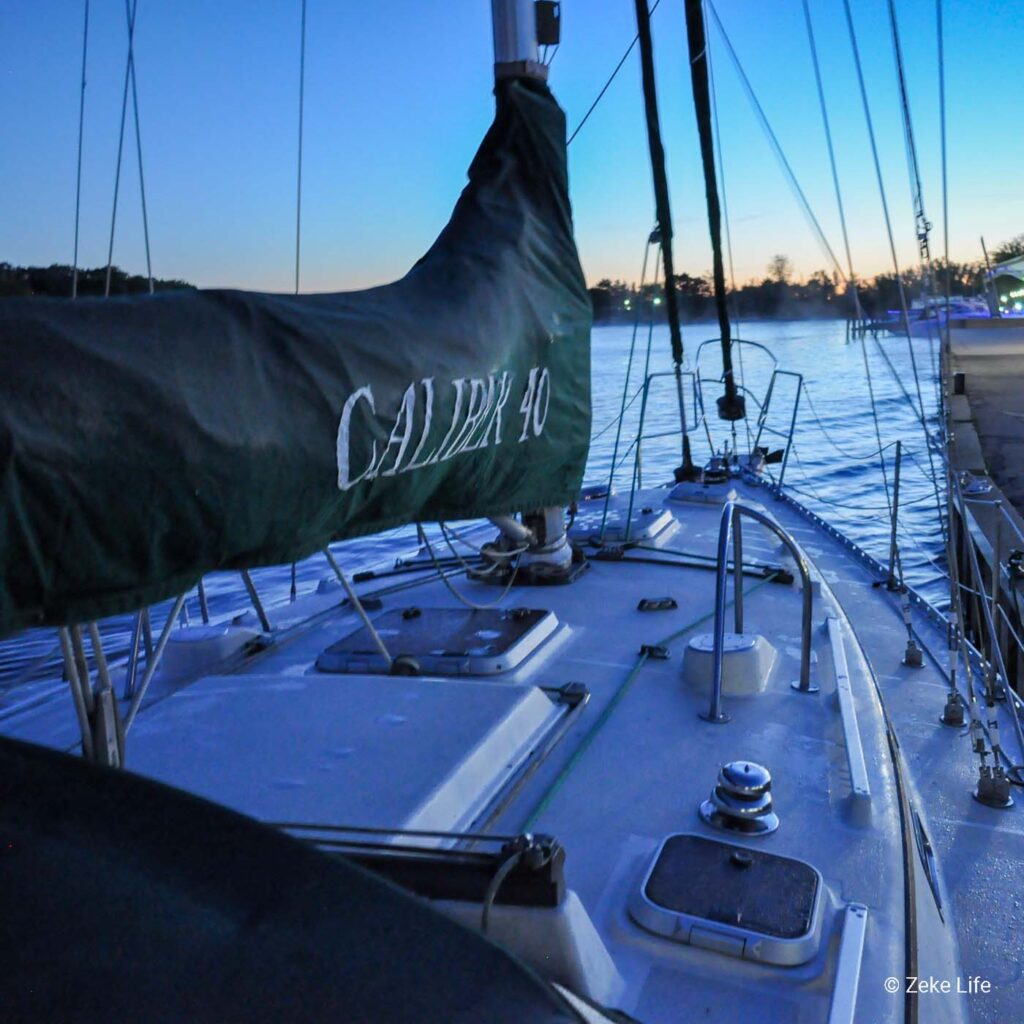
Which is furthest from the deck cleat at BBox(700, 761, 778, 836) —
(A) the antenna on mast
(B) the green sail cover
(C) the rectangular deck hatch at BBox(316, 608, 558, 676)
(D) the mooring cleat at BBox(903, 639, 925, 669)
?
(D) the mooring cleat at BBox(903, 639, 925, 669)

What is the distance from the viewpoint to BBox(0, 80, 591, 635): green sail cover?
48.6 inches

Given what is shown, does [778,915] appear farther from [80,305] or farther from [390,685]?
[80,305]

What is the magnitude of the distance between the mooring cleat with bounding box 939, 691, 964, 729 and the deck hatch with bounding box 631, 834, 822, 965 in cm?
233

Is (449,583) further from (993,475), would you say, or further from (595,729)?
A: (993,475)

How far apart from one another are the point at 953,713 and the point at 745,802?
2138 mm

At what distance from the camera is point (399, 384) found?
185 cm

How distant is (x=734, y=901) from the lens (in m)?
2.08

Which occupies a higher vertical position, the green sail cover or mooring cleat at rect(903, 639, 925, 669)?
the green sail cover

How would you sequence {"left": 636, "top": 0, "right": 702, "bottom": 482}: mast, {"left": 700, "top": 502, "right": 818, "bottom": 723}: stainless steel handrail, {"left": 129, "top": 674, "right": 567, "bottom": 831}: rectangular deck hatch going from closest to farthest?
{"left": 129, "top": 674, "right": 567, "bottom": 831}: rectangular deck hatch < {"left": 700, "top": 502, "right": 818, "bottom": 723}: stainless steel handrail < {"left": 636, "top": 0, "right": 702, "bottom": 482}: mast

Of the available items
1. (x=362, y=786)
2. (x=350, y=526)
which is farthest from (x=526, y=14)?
(x=362, y=786)

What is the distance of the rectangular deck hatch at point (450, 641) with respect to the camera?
3521 mm

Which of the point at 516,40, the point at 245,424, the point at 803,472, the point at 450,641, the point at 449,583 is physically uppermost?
the point at 516,40

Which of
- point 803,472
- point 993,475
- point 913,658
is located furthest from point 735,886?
point 803,472

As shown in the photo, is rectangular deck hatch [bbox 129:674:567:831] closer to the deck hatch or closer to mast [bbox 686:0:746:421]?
the deck hatch
